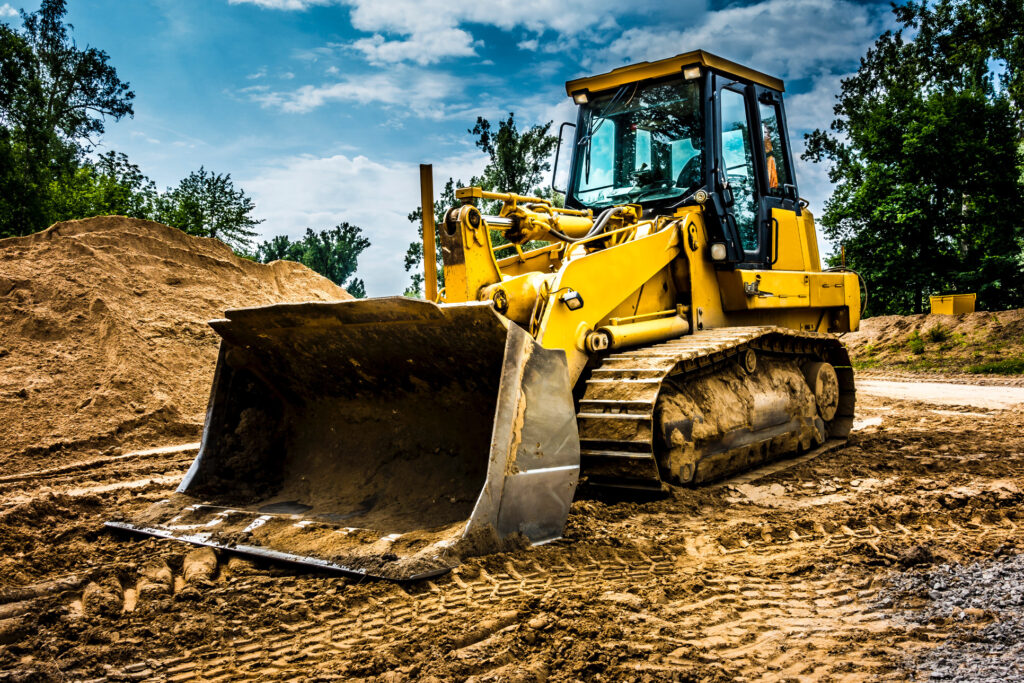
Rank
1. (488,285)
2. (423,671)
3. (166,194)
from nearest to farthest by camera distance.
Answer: (423,671) → (488,285) → (166,194)

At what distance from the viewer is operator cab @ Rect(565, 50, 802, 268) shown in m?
6.17

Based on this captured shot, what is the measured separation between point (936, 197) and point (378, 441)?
2163cm

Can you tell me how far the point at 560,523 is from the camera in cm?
390

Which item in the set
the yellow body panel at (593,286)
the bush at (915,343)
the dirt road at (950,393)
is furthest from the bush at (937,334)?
the yellow body panel at (593,286)

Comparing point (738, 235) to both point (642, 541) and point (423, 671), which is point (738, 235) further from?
point (423, 671)

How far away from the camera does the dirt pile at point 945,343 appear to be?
16.5m

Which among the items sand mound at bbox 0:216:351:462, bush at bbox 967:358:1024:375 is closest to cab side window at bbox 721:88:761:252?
sand mound at bbox 0:216:351:462

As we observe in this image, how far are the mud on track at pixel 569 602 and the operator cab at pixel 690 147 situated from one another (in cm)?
243

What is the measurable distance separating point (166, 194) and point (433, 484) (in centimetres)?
1594

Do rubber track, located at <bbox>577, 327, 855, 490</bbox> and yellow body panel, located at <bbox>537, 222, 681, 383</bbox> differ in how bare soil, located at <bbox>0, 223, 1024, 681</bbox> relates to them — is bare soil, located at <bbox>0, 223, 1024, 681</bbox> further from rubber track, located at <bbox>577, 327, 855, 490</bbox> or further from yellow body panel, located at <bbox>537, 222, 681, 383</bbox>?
yellow body panel, located at <bbox>537, 222, 681, 383</bbox>

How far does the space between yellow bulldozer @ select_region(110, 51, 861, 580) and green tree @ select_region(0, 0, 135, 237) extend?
17.7 m

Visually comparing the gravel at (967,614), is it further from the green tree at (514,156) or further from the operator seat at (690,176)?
the green tree at (514,156)

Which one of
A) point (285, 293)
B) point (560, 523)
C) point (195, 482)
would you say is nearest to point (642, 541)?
point (560, 523)

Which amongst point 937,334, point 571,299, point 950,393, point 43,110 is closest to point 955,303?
point 937,334
